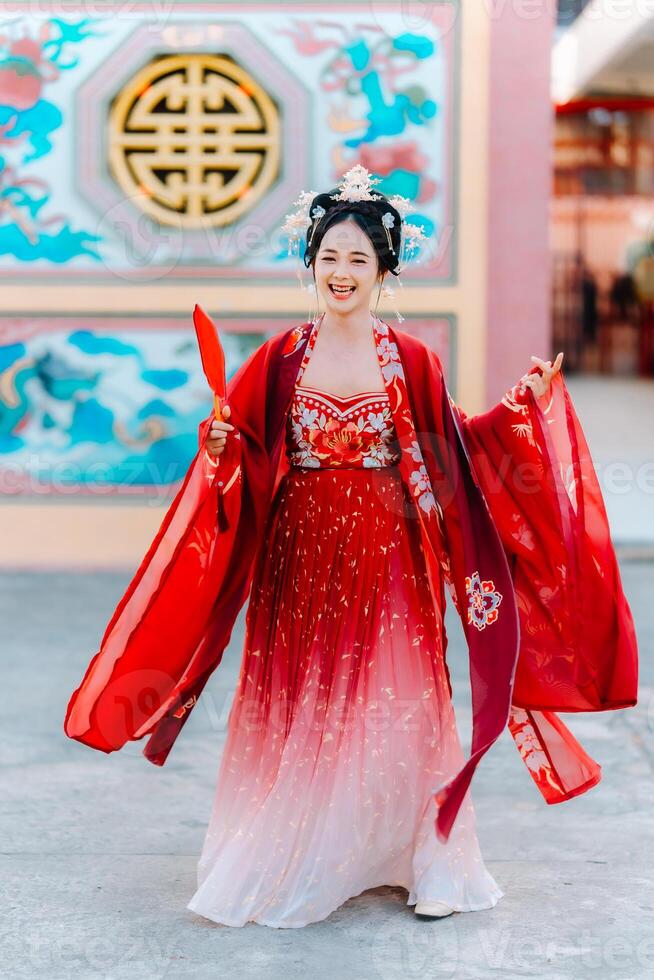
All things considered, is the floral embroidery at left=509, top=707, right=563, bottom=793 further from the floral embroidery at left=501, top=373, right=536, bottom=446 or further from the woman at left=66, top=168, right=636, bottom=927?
the floral embroidery at left=501, top=373, right=536, bottom=446

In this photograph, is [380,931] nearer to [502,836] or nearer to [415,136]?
[502,836]

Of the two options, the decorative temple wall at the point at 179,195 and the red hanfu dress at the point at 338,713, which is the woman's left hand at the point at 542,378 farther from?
the decorative temple wall at the point at 179,195

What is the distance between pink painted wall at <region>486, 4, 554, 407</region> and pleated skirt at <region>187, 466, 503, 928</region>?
3.47 m

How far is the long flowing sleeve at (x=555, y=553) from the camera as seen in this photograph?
290 cm

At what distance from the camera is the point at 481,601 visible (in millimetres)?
2844

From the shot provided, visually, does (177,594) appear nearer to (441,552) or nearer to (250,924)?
(441,552)

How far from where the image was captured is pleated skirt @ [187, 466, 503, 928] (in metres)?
2.77

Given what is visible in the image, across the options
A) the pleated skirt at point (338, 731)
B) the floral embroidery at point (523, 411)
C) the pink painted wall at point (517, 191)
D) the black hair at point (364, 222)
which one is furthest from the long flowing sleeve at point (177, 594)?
the pink painted wall at point (517, 191)

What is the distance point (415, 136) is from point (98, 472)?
205 cm

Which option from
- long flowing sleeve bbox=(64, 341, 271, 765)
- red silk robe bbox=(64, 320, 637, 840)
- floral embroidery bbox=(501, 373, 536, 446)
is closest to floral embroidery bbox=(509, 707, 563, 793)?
red silk robe bbox=(64, 320, 637, 840)

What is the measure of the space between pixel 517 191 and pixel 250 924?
4.27m

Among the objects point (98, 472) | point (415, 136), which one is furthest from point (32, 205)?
point (415, 136)

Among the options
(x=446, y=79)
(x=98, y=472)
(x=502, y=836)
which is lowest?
(x=502, y=836)

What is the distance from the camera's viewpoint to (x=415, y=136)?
6066mm
